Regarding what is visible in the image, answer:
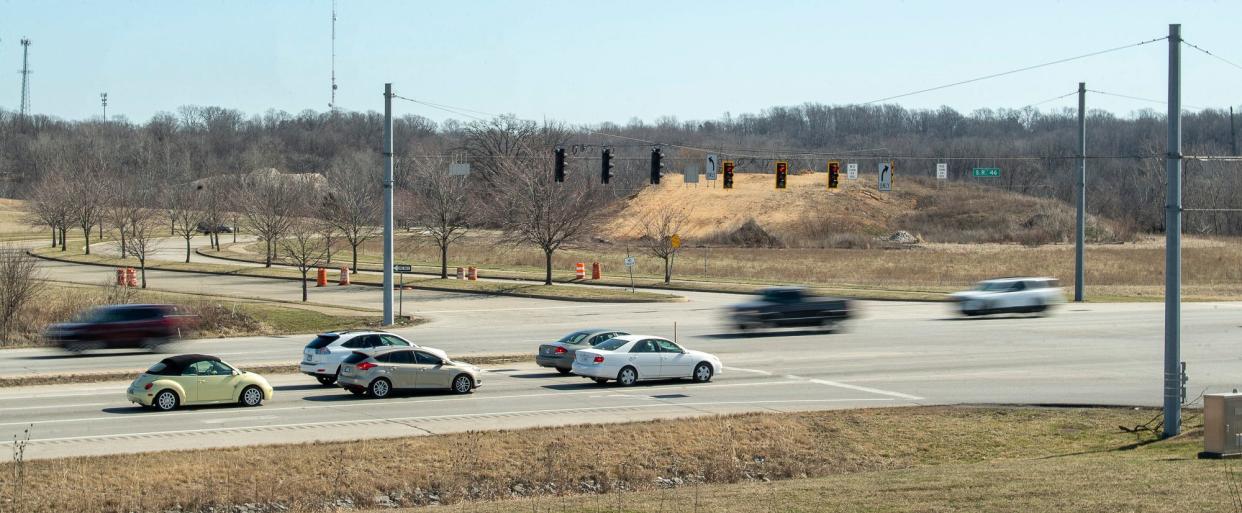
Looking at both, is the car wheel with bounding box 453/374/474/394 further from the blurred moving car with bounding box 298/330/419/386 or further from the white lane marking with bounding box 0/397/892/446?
the white lane marking with bounding box 0/397/892/446

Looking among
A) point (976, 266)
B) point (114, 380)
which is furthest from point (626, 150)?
point (114, 380)

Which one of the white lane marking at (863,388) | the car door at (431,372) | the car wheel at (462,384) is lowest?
the white lane marking at (863,388)

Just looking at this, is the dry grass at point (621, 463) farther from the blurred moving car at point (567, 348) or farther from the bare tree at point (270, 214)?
the bare tree at point (270, 214)

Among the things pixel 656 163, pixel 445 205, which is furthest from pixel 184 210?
pixel 656 163

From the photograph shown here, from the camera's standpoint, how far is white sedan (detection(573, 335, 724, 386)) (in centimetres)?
2755

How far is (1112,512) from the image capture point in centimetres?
1238

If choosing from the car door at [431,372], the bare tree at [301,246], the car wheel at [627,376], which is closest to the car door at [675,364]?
the car wheel at [627,376]

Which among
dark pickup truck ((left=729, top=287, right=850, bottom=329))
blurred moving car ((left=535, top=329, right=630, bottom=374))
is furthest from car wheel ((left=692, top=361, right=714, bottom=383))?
dark pickup truck ((left=729, top=287, right=850, bottom=329))

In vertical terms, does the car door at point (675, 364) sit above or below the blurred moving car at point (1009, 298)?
below

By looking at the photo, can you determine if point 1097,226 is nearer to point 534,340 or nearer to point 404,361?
point 534,340

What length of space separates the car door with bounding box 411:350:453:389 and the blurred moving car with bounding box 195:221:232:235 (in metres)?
73.0

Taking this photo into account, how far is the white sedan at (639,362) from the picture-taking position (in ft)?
90.4

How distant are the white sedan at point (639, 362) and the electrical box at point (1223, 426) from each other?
12384 mm

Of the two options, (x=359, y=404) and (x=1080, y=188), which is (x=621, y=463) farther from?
(x=1080, y=188)
